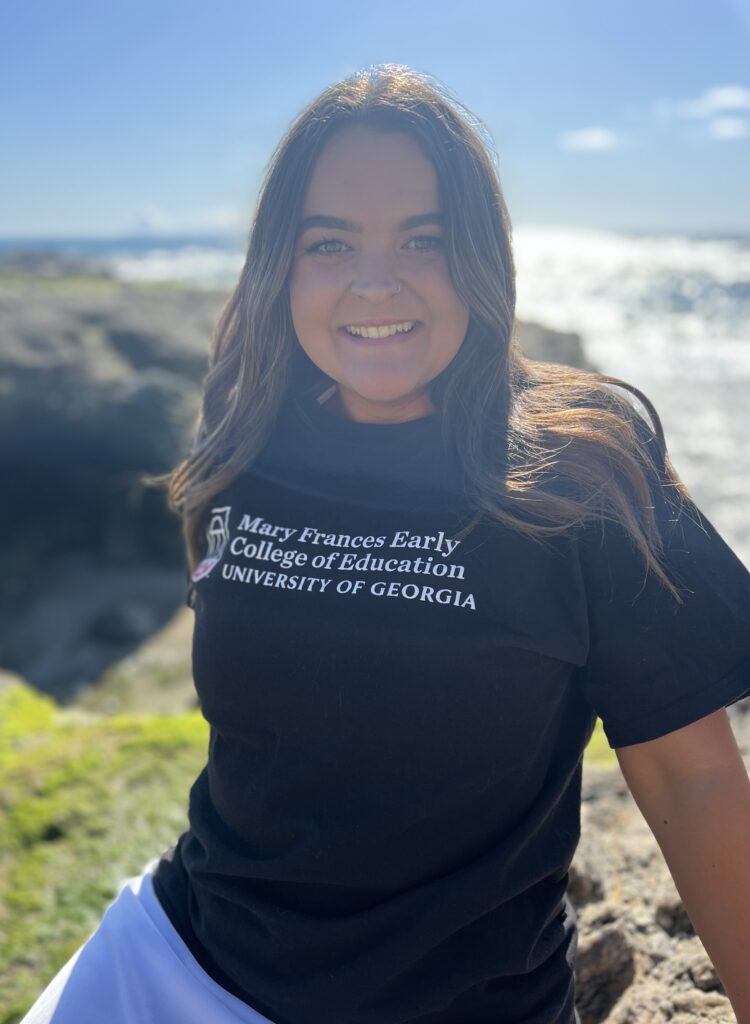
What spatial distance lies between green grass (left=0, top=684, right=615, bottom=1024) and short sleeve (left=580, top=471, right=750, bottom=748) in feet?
6.45

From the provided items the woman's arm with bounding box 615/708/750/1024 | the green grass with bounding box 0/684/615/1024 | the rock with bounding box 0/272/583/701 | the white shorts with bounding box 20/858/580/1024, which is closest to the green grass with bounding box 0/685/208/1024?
the green grass with bounding box 0/684/615/1024

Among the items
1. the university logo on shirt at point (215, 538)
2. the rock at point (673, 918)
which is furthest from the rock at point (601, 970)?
the university logo on shirt at point (215, 538)

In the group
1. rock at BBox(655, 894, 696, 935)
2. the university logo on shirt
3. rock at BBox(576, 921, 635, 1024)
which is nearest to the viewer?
the university logo on shirt

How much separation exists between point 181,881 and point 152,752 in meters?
1.77

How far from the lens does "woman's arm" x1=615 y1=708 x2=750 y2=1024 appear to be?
1543 mm

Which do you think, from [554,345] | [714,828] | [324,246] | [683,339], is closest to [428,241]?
[324,246]

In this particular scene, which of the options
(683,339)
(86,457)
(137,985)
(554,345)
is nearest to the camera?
(137,985)

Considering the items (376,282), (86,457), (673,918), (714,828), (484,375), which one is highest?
(376,282)

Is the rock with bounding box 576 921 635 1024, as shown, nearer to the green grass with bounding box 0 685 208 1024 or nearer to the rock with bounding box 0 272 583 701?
the green grass with bounding box 0 685 208 1024

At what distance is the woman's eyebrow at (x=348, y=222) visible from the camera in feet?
5.84

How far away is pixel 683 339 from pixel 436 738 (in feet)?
77.8

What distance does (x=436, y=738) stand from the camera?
5.10 ft

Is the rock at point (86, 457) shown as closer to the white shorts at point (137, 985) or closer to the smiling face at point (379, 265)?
the white shorts at point (137, 985)

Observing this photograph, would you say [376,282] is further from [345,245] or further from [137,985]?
[137,985]
